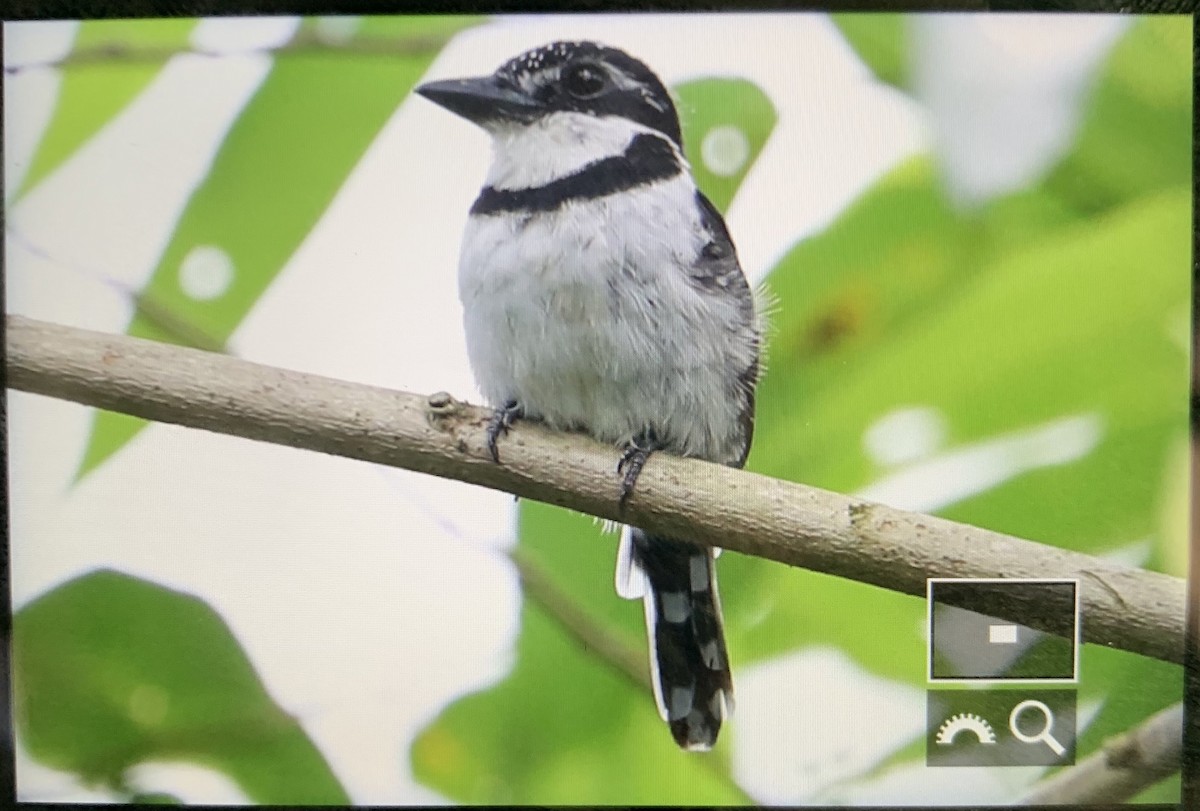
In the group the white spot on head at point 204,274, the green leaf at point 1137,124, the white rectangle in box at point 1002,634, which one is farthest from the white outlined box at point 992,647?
the white spot on head at point 204,274

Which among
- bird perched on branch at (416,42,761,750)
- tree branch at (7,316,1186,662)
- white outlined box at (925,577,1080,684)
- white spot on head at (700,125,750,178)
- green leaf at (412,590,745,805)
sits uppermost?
white spot on head at (700,125,750,178)

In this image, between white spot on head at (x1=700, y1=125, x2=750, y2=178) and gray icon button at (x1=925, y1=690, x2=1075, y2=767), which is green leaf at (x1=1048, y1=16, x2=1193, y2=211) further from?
gray icon button at (x1=925, y1=690, x2=1075, y2=767)

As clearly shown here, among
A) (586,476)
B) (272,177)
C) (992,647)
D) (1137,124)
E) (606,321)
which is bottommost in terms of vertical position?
(992,647)

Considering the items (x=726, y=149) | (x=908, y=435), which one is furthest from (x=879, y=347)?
(x=726, y=149)

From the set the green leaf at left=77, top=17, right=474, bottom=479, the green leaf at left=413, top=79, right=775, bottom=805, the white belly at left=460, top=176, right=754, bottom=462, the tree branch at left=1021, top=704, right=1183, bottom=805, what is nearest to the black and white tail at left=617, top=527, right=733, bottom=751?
the green leaf at left=413, top=79, right=775, bottom=805

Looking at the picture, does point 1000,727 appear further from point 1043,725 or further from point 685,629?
point 685,629

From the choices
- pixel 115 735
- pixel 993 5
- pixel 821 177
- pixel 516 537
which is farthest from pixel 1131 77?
pixel 115 735
